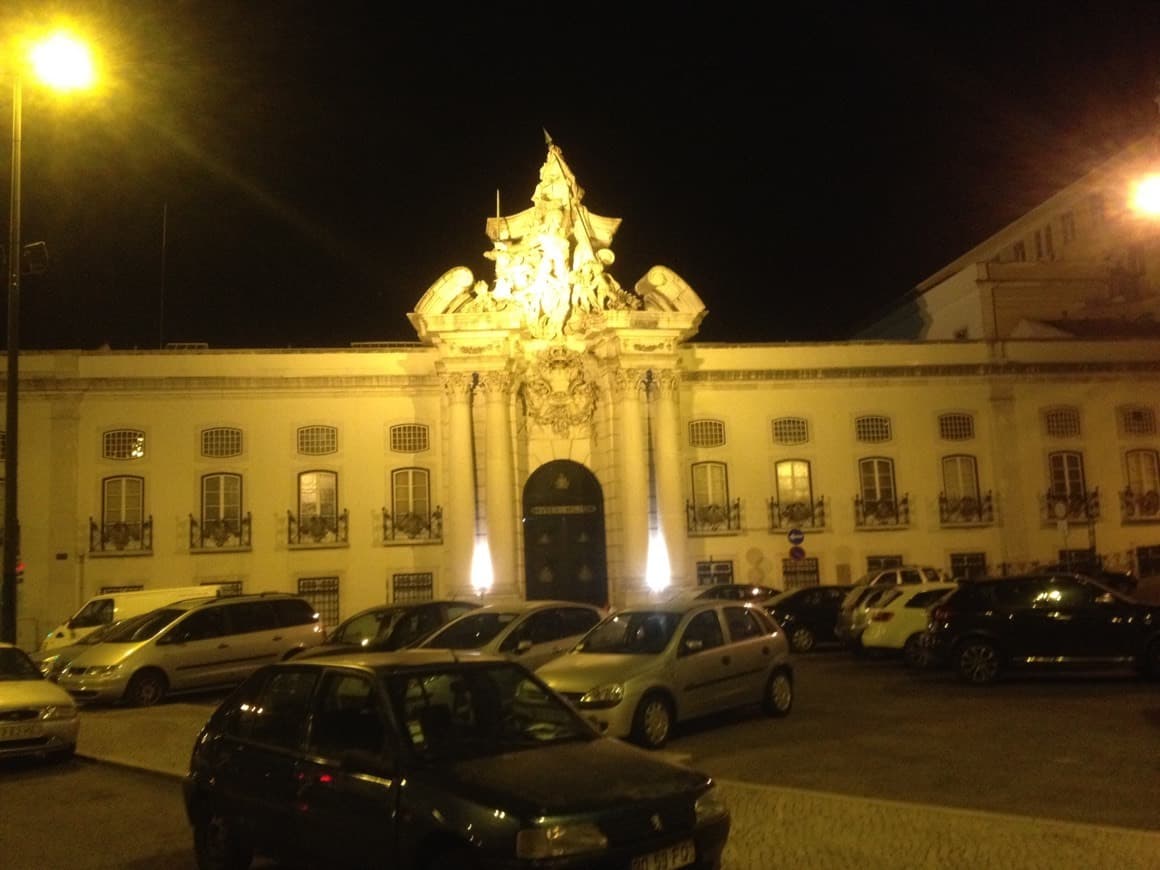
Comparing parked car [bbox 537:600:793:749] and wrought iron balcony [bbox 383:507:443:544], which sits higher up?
wrought iron balcony [bbox 383:507:443:544]

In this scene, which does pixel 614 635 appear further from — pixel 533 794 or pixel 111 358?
pixel 111 358

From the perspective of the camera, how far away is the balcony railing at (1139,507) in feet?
116

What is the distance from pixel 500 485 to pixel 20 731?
2036 centimetres

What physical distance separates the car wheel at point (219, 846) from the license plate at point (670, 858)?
2887 mm

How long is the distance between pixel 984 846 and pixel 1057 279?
4310 cm

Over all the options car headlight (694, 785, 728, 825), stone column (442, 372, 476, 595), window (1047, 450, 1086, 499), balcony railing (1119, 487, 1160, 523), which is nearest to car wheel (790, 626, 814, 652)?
stone column (442, 372, 476, 595)

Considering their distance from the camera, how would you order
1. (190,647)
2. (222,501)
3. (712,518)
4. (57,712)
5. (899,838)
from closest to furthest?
(899,838) < (57,712) < (190,647) < (222,501) < (712,518)

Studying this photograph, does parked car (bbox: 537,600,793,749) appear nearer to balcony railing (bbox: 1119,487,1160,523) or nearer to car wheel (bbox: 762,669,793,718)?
car wheel (bbox: 762,669,793,718)

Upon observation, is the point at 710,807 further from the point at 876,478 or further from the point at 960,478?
the point at 960,478

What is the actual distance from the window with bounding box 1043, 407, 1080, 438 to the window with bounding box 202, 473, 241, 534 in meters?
25.6

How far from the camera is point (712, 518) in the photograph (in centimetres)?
3412

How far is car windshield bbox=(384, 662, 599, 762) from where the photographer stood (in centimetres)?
647

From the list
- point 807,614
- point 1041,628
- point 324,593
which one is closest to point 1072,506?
point 807,614

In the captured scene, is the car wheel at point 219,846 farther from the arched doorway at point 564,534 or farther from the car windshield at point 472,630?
the arched doorway at point 564,534
